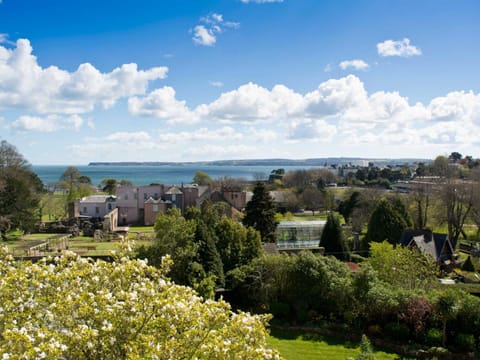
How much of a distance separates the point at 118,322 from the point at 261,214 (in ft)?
94.7

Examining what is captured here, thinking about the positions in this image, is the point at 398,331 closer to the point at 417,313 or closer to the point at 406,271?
the point at 417,313

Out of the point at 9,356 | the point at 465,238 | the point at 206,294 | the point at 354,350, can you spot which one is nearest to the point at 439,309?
the point at 354,350

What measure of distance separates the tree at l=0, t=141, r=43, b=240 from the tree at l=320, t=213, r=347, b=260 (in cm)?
3022

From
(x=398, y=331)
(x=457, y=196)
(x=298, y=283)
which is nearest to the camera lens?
(x=398, y=331)

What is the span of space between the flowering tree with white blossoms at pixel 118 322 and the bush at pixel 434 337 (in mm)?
12292

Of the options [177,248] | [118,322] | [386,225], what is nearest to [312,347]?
[177,248]

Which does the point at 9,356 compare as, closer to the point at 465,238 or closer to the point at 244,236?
the point at 244,236

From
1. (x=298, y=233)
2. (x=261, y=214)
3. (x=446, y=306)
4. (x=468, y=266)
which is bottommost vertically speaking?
(x=468, y=266)

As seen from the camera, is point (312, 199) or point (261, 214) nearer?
point (261, 214)

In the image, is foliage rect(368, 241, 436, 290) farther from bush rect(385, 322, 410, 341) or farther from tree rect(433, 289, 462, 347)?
tree rect(433, 289, 462, 347)

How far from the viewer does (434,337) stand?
1500 cm

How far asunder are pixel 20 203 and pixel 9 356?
39595 mm

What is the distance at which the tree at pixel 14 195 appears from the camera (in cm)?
3797

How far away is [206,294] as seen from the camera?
18.0m
